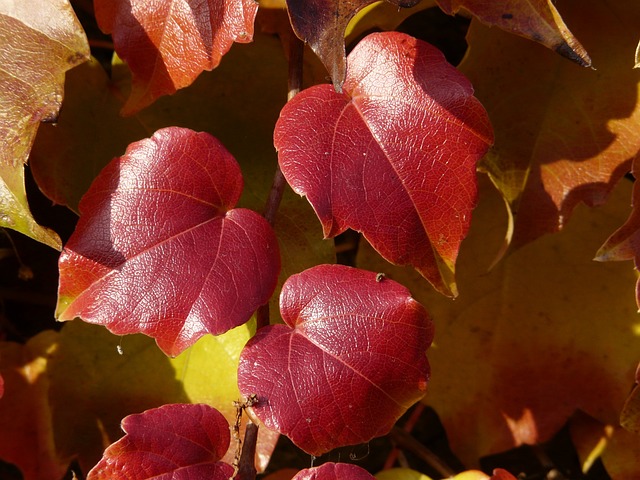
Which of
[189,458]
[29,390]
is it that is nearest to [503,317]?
[189,458]

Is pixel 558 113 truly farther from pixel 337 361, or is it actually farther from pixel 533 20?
pixel 337 361

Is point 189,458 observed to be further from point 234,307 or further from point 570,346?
point 570,346

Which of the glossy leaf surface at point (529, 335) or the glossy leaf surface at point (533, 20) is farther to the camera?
the glossy leaf surface at point (529, 335)

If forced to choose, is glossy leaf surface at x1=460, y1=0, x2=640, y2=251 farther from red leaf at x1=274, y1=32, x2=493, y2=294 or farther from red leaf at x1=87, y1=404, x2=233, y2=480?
red leaf at x1=87, y1=404, x2=233, y2=480

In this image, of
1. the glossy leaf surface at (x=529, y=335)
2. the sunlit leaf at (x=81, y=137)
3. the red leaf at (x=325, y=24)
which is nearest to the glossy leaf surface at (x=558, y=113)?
the glossy leaf surface at (x=529, y=335)

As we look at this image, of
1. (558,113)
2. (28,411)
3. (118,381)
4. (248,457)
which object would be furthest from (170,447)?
(558,113)

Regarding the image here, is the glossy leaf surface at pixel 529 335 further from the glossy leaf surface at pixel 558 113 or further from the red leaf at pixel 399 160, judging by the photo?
the red leaf at pixel 399 160
